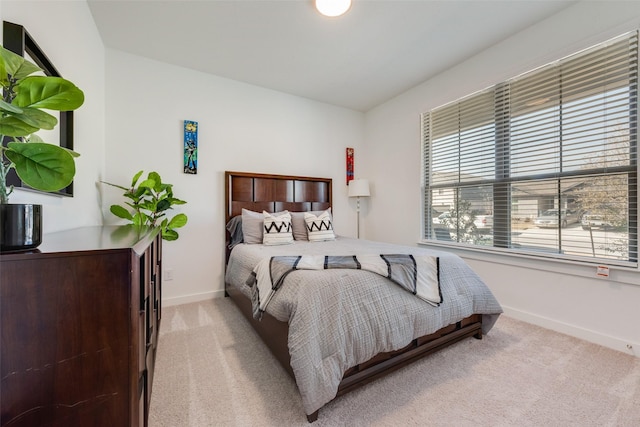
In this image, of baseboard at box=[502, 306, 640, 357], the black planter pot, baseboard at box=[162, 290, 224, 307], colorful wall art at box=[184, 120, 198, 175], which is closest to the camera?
the black planter pot

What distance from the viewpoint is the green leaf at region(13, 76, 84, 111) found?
0.57 metres

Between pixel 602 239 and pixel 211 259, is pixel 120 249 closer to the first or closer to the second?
pixel 211 259

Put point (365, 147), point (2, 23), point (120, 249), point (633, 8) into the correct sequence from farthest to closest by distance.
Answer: point (365, 147)
point (633, 8)
point (2, 23)
point (120, 249)

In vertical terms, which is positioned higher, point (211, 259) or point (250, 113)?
point (250, 113)

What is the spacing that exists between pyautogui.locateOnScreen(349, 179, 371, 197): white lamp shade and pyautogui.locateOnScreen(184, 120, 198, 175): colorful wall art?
2.23 m

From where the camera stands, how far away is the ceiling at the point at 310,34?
2.06 m

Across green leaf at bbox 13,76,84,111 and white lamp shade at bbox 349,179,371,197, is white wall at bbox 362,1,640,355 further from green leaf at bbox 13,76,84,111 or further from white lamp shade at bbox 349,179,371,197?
green leaf at bbox 13,76,84,111

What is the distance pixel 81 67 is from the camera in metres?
1.88

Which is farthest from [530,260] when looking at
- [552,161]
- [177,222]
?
[177,222]

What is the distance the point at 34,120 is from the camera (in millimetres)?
588

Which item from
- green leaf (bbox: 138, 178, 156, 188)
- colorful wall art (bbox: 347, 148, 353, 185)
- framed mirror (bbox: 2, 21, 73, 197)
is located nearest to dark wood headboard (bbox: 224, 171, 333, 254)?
colorful wall art (bbox: 347, 148, 353, 185)

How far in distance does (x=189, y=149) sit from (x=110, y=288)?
8.35ft

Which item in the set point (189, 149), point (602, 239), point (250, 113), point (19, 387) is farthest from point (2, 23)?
point (602, 239)

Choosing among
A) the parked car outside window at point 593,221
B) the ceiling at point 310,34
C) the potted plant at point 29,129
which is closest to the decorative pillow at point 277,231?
the ceiling at point 310,34
